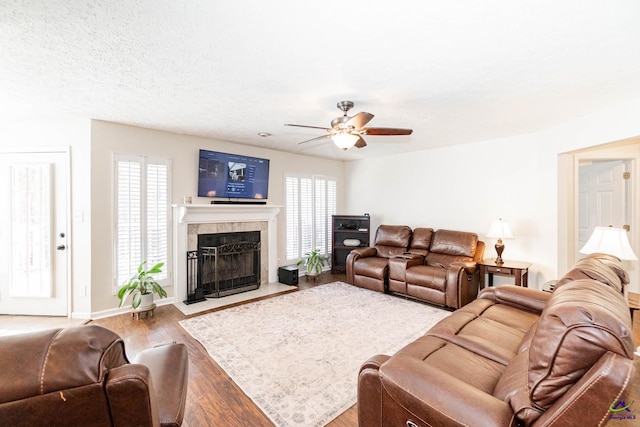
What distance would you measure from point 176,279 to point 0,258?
2.06m

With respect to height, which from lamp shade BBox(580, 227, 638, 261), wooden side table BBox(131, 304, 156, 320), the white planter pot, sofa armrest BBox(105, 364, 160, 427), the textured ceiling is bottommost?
wooden side table BBox(131, 304, 156, 320)

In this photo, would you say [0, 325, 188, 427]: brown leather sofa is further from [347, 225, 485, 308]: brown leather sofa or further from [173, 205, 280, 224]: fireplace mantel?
[347, 225, 485, 308]: brown leather sofa

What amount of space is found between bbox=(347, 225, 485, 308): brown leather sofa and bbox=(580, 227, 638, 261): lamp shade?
1391 millimetres

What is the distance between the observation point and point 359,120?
2549mm

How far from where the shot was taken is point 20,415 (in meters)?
0.69

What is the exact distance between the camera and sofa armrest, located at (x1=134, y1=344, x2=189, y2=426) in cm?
107

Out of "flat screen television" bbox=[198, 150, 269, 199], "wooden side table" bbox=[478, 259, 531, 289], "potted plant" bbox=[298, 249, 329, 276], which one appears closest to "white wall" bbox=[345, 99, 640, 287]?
"wooden side table" bbox=[478, 259, 531, 289]

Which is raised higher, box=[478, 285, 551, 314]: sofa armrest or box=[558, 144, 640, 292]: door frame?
box=[558, 144, 640, 292]: door frame

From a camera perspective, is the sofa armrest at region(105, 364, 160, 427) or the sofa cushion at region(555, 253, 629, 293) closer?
the sofa armrest at region(105, 364, 160, 427)

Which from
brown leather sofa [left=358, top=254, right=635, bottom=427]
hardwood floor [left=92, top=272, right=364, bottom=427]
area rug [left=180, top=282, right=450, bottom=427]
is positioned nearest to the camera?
brown leather sofa [left=358, top=254, right=635, bottom=427]

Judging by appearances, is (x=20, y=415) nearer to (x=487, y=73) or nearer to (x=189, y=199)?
(x=487, y=73)

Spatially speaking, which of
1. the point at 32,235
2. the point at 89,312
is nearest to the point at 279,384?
the point at 89,312

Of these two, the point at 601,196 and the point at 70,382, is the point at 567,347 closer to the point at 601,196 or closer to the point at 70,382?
the point at 70,382

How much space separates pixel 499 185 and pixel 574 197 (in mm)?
916
